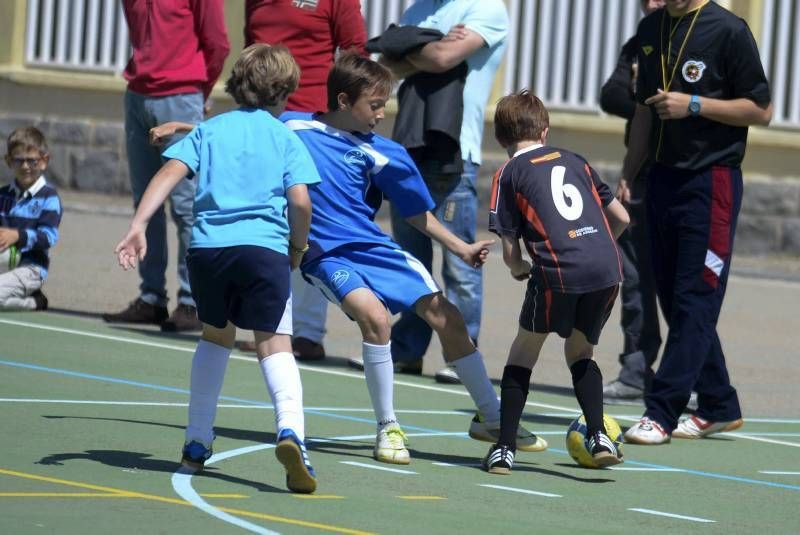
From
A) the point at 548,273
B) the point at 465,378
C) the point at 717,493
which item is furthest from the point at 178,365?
the point at 717,493

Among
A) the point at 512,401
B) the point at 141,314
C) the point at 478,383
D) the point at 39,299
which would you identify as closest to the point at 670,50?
the point at 478,383

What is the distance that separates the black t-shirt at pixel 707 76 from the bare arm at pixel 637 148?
210mm

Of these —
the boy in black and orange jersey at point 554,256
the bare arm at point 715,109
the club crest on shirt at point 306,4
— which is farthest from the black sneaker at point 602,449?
the club crest on shirt at point 306,4

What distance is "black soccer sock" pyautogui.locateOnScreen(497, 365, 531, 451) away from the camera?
711cm

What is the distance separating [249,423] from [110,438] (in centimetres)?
91

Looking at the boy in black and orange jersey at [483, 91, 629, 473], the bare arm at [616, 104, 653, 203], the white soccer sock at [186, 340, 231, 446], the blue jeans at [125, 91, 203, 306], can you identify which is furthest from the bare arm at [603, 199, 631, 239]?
the blue jeans at [125, 91, 203, 306]

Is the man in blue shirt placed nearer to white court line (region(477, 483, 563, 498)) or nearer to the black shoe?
the black shoe

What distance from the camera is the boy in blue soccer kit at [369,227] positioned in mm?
7500

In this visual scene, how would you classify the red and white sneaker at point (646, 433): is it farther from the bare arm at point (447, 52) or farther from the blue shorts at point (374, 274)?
the bare arm at point (447, 52)

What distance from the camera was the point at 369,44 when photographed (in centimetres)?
999

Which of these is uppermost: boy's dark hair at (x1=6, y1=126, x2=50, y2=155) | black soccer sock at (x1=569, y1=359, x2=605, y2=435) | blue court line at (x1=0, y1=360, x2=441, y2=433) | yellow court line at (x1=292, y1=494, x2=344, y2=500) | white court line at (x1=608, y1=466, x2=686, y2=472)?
boy's dark hair at (x1=6, y1=126, x2=50, y2=155)

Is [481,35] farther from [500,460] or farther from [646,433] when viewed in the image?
[500,460]

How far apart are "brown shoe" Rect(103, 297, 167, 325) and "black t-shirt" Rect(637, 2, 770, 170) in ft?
12.4

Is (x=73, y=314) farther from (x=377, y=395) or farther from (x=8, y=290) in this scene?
(x=377, y=395)
